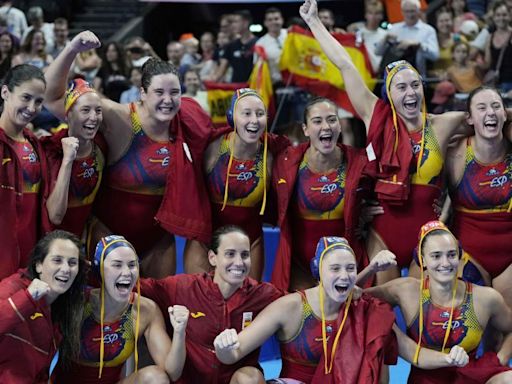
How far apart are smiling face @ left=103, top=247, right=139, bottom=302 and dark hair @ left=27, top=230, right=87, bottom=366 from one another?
0.13 metres

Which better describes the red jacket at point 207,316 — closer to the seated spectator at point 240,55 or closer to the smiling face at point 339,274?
the smiling face at point 339,274

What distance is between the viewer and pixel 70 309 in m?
5.27

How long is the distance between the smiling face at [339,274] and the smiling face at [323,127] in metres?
0.69

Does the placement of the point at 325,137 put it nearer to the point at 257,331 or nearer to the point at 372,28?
the point at 257,331

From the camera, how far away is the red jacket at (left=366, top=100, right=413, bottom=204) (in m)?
5.64

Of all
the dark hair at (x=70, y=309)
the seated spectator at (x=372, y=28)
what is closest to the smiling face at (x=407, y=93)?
the dark hair at (x=70, y=309)

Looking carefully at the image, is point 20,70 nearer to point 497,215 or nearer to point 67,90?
point 67,90

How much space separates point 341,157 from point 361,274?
2.22 feet

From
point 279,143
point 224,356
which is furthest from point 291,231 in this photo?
point 224,356

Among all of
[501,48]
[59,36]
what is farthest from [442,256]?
[59,36]

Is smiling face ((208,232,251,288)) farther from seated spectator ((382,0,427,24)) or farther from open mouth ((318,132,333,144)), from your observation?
seated spectator ((382,0,427,24))

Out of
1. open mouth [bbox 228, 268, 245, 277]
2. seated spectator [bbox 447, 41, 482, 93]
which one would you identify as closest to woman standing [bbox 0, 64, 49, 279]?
open mouth [bbox 228, 268, 245, 277]

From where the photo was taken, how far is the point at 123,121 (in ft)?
18.5

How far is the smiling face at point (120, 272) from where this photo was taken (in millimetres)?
5199
